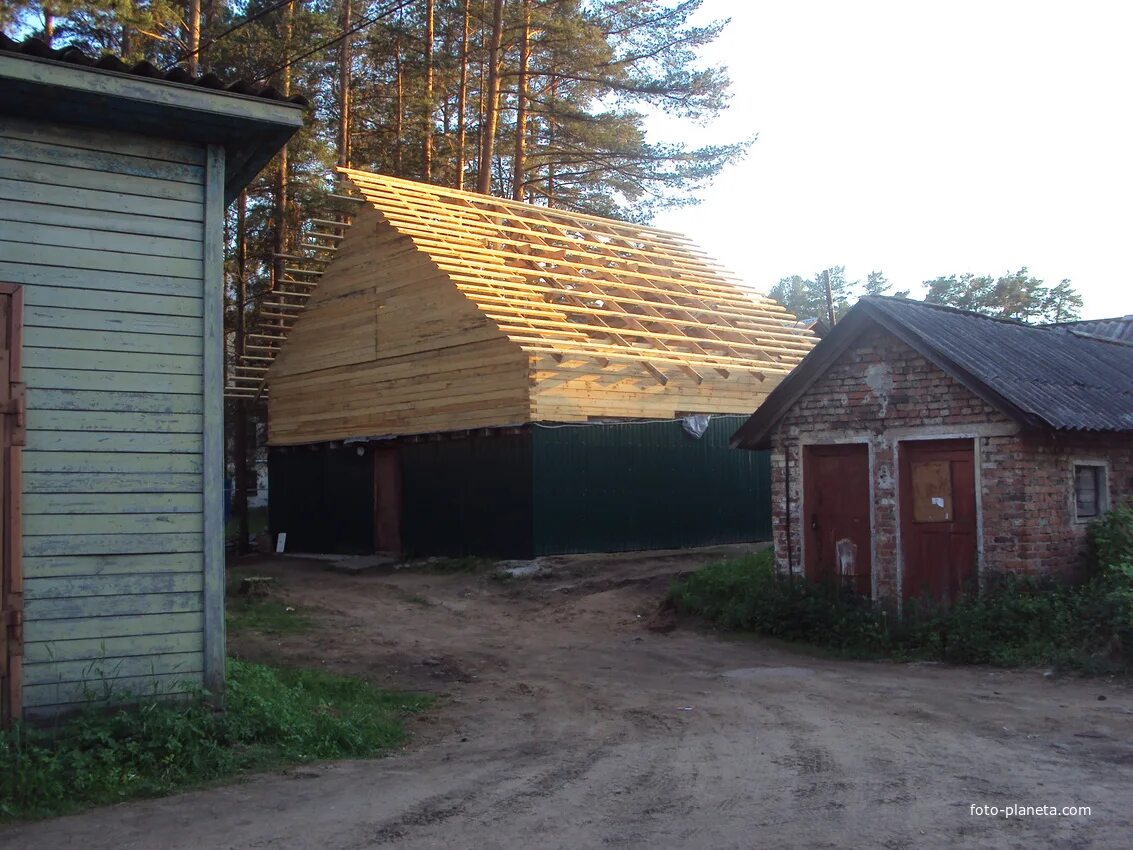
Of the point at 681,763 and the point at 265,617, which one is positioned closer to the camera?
the point at 681,763

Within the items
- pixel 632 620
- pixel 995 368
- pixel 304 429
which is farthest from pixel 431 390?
pixel 995 368

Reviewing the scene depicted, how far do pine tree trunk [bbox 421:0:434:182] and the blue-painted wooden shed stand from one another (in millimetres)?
21968

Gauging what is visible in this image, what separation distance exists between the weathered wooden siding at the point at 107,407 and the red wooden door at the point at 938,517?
27.2ft

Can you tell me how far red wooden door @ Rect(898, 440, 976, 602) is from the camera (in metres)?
12.2

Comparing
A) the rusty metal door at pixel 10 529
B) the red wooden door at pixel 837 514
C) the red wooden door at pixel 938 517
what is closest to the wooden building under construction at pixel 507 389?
the red wooden door at pixel 837 514

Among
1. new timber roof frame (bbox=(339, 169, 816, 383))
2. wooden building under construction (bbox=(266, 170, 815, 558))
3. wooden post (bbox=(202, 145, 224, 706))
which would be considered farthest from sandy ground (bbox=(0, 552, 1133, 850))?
new timber roof frame (bbox=(339, 169, 816, 383))

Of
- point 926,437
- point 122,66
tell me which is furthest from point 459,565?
point 122,66

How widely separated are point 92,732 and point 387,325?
1665cm

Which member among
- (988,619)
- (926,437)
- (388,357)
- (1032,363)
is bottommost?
(988,619)

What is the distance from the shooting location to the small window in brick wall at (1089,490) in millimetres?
12398

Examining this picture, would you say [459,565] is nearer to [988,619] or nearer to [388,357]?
[388,357]

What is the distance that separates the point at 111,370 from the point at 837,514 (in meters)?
8.98

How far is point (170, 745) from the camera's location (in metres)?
6.84

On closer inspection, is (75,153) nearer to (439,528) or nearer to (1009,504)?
(1009,504)
